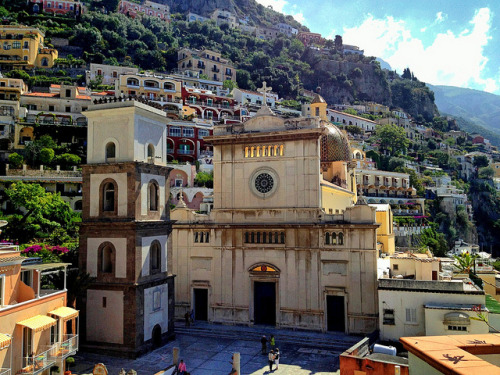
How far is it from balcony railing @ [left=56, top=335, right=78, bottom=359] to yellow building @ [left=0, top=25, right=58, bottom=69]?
91148 mm

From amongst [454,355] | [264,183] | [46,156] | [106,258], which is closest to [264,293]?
[264,183]

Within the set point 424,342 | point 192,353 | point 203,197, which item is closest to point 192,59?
point 203,197

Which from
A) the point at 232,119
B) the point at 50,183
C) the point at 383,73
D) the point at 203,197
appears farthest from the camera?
the point at 383,73

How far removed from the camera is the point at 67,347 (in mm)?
20016

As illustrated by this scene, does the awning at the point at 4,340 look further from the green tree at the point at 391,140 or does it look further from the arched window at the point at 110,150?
the green tree at the point at 391,140

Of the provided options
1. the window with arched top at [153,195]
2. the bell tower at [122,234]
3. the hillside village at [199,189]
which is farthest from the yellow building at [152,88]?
the bell tower at [122,234]

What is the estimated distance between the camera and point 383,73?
17500 cm

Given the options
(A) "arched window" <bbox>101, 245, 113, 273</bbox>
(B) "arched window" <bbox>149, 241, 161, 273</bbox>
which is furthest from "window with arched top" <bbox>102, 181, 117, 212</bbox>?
(B) "arched window" <bbox>149, 241, 161, 273</bbox>

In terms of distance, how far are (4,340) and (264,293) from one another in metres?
17.9

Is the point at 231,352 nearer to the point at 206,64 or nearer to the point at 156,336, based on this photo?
the point at 156,336

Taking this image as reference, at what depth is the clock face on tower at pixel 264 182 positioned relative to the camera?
31.5 metres

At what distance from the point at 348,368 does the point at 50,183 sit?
46.6 metres

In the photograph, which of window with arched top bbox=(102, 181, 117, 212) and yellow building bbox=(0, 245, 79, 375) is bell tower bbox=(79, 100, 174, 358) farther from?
yellow building bbox=(0, 245, 79, 375)

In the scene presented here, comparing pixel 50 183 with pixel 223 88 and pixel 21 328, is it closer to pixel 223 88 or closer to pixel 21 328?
pixel 21 328
